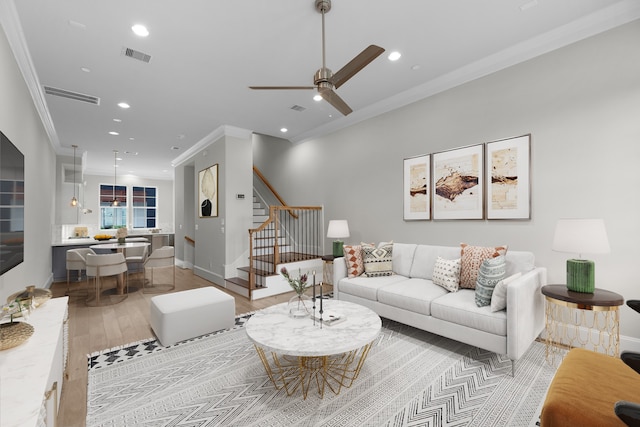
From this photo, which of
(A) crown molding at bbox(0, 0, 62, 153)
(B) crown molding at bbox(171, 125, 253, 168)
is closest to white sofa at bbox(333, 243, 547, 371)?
(B) crown molding at bbox(171, 125, 253, 168)

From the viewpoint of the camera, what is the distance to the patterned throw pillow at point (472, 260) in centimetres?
310

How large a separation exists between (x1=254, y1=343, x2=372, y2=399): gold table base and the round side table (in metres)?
1.71

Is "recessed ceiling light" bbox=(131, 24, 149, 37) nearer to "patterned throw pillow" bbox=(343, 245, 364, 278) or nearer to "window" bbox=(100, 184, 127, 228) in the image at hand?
"patterned throw pillow" bbox=(343, 245, 364, 278)

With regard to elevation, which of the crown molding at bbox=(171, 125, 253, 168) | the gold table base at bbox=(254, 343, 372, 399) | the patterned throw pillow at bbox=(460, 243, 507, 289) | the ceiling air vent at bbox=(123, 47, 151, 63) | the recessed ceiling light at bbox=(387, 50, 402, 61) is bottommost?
the gold table base at bbox=(254, 343, 372, 399)

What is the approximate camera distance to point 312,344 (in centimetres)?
199

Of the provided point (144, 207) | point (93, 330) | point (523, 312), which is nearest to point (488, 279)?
point (523, 312)

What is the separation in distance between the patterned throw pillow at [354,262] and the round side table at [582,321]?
79.3 inches

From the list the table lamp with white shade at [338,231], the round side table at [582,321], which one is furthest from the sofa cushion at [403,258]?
the round side table at [582,321]

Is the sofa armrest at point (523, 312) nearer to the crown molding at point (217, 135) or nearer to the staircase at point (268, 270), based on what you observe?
the staircase at point (268, 270)

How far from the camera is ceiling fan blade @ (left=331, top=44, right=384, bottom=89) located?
2.07m

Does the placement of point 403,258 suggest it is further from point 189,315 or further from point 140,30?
point 140,30

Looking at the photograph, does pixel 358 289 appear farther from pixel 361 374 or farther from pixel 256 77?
pixel 256 77

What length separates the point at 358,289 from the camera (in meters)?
3.65

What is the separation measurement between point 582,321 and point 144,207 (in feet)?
41.2
